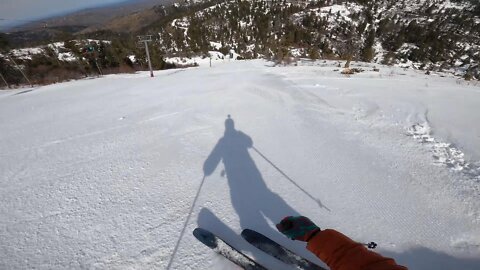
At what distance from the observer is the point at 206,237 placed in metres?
3.71

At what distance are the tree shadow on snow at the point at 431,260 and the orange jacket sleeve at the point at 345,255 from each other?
7.76ft

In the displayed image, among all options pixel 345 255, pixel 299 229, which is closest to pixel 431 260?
pixel 299 229

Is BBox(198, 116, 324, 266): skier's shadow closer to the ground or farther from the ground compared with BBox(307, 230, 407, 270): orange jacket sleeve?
closer to the ground

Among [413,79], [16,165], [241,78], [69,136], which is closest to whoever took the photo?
[16,165]

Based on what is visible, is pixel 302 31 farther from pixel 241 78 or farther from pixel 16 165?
pixel 16 165

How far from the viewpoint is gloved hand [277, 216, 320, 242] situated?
218 cm

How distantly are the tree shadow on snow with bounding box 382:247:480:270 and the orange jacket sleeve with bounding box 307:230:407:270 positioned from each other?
2364 millimetres

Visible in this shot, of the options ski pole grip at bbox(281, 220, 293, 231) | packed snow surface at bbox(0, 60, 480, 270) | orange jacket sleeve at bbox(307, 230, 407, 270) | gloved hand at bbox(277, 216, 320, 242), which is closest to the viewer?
orange jacket sleeve at bbox(307, 230, 407, 270)

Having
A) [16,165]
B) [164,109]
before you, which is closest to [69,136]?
[16,165]

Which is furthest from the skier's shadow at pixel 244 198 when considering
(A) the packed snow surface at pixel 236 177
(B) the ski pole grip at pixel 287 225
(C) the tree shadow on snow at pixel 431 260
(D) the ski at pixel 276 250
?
(C) the tree shadow on snow at pixel 431 260

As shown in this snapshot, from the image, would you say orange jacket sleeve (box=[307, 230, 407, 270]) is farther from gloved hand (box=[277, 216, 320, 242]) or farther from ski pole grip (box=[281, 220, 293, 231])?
ski pole grip (box=[281, 220, 293, 231])

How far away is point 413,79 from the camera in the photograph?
12.8 metres

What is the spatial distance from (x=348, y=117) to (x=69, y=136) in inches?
385

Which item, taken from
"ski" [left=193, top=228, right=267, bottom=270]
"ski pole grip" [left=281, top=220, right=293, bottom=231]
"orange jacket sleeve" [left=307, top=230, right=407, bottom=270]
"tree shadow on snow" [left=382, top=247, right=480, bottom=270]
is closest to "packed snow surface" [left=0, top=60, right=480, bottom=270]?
"tree shadow on snow" [left=382, top=247, right=480, bottom=270]
